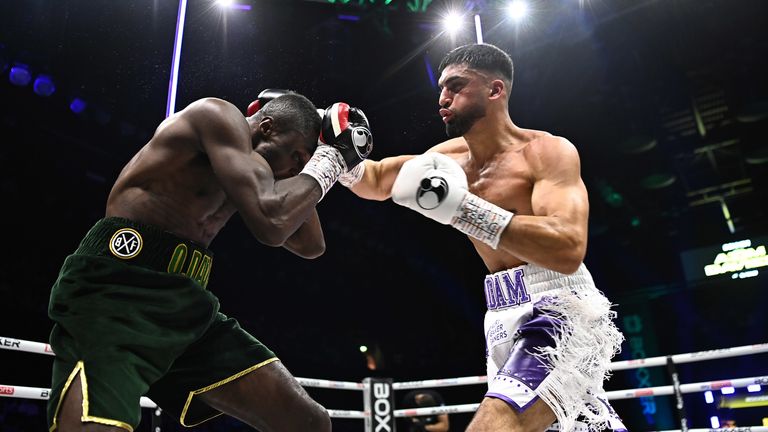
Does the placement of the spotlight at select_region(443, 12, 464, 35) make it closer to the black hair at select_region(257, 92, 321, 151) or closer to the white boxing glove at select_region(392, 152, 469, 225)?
the black hair at select_region(257, 92, 321, 151)

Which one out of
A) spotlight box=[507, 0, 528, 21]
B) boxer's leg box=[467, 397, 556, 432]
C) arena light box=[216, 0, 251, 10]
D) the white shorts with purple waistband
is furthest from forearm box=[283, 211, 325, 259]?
spotlight box=[507, 0, 528, 21]

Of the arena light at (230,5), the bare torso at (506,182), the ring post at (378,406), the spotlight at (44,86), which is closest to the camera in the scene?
the bare torso at (506,182)

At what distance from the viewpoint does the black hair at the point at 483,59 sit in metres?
2.35

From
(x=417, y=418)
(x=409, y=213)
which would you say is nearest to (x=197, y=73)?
(x=417, y=418)

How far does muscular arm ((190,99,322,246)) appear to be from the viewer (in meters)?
1.60

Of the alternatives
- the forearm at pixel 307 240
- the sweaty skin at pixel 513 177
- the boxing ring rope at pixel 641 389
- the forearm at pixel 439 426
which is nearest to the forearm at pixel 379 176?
the sweaty skin at pixel 513 177

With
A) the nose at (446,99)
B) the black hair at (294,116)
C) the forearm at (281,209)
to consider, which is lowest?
the forearm at (281,209)

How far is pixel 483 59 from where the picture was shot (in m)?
2.35

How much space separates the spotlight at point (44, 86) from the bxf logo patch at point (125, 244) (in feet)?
16.6

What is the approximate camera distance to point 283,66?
520cm

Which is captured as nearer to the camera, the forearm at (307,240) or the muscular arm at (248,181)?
the muscular arm at (248,181)

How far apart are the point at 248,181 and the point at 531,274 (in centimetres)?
95

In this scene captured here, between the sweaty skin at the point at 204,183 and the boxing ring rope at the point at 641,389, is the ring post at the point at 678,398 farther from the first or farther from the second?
the sweaty skin at the point at 204,183

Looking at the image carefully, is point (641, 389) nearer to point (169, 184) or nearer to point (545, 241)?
point (545, 241)
